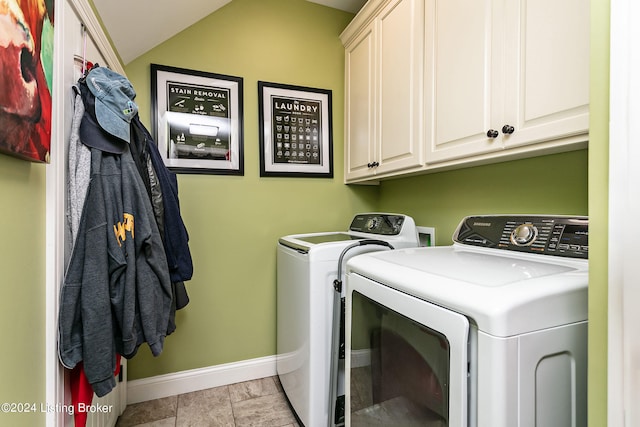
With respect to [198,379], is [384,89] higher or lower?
higher

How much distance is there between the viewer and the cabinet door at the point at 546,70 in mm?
875

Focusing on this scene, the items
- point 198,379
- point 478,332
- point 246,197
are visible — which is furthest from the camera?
point 246,197

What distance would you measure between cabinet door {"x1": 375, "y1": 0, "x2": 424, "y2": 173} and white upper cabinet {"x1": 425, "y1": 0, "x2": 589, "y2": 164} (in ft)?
0.23

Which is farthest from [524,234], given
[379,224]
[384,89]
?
[384,89]

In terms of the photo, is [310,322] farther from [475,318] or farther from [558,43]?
[558,43]

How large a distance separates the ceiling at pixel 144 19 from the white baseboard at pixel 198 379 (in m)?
1.99

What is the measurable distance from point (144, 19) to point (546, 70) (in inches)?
73.3

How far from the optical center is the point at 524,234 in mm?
1095

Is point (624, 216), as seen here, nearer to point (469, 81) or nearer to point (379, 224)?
point (469, 81)

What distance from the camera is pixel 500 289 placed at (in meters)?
0.68

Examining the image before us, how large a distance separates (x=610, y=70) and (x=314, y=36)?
2105 millimetres

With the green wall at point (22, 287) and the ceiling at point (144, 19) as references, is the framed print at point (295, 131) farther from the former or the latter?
the green wall at point (22, 287)

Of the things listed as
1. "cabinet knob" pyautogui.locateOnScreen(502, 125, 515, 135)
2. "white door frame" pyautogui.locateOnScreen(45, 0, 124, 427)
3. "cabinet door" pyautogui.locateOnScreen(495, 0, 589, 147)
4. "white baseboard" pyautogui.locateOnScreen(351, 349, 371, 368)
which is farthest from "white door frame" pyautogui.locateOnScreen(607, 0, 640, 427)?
"white door frame" pyautogui.locateOnScreen(45, 0, 124, 427)

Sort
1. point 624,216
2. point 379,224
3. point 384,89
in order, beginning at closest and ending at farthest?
point 624,216 < point 384,89 < point 379,224
